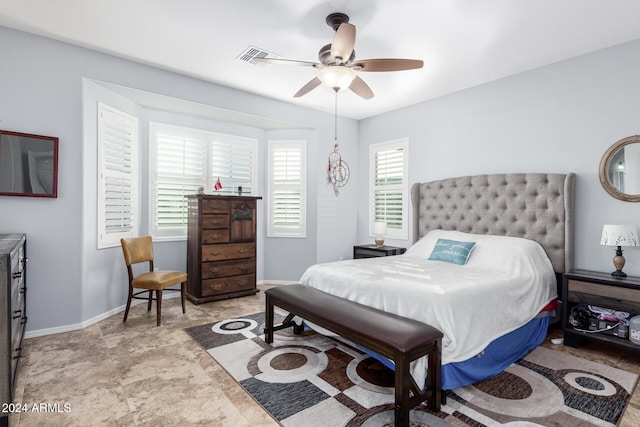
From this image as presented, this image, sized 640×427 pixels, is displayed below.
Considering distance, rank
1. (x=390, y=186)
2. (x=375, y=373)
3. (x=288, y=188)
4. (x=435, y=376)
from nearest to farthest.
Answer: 1. (x=435, y=376)
2. (x=375, y=373)
3. (x=390, y=186)
4. (x=288, y=188)

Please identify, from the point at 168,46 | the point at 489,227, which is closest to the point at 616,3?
the point at 489,227

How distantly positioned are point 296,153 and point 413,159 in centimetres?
186

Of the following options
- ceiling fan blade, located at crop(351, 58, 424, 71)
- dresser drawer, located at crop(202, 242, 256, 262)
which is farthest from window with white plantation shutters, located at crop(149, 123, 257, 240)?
ceiling fan blade, located at crop(351, 58, 424, 71)

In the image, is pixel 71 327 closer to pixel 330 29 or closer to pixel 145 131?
pixel 145 131

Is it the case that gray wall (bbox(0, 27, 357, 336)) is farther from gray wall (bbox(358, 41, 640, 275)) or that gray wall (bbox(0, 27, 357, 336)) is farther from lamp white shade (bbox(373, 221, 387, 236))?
gray wall (bbox(358, 41, 640, 275))

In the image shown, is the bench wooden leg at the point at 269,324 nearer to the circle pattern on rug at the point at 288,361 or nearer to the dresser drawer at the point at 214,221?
the circle pattern on rug at the point at 288,361

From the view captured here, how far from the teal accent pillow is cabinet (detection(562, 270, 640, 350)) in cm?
86

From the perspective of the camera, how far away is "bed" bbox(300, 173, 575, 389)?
2203mm

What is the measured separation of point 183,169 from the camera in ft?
15.3

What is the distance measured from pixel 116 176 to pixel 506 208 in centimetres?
451

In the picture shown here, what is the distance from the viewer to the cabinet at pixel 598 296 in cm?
270

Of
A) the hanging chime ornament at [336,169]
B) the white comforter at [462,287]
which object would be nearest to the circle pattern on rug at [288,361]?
the white comforter at [462,287]

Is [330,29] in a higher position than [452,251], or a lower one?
higher

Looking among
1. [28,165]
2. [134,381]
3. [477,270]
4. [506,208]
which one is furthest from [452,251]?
[28,165]
